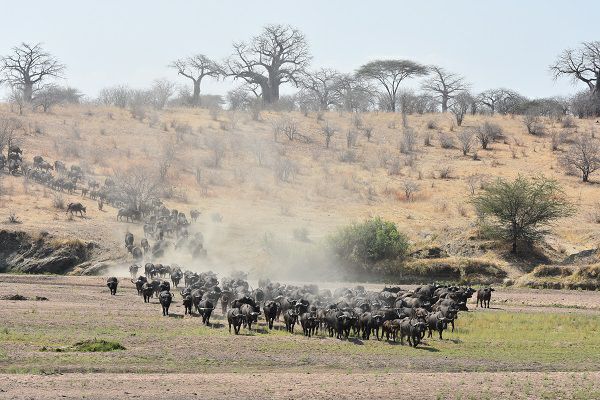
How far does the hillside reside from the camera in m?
54.3

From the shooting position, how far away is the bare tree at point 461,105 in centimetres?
9700

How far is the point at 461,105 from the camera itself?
325 feet

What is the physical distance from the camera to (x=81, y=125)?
89500 millimetres

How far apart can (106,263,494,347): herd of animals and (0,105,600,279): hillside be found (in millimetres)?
14776

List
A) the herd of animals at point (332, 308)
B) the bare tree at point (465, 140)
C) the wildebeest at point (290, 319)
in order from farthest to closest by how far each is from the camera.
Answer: the bare tree at point (465, 140) → the wildebeest at point (290, 319) → the herd of animals at point (332, 308)

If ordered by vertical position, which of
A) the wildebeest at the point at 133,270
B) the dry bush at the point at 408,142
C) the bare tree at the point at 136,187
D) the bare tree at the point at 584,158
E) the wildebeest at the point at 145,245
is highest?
the dry bush at the point at 408,142

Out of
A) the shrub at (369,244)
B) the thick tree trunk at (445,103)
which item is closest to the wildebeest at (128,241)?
the shrub at (369,244)

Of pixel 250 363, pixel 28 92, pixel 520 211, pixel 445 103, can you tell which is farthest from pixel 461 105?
pixel 250 363

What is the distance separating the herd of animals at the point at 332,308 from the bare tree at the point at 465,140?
152 feet

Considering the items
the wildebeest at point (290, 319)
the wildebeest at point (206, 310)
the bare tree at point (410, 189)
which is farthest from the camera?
the bare tree at point (410, 189)

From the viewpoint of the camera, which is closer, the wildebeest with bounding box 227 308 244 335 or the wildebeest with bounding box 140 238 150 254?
the wildebeest with bounding box 227 308 244 335

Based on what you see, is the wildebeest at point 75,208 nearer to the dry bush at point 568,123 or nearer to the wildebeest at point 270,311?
the wildebeest at point 270,311

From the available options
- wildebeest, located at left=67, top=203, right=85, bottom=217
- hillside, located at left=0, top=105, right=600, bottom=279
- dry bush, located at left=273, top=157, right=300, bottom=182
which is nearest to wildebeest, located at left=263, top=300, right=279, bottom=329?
hillside, located at left=0, top=105, right=600, bottom=279

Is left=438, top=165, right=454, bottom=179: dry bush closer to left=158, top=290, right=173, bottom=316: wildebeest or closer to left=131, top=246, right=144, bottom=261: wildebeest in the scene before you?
left=131, top=246, right=144, bottom=261: wildebeest
